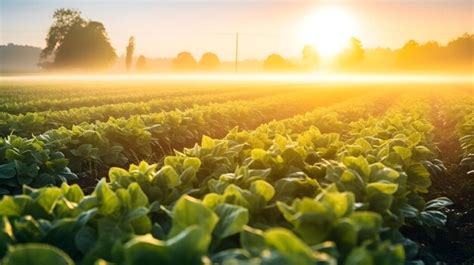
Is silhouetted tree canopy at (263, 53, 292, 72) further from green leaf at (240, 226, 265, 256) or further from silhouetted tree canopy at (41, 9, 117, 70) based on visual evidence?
green leaf at (240, 226, 265, 256)

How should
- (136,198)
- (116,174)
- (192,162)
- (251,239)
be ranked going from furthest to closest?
1. (192,162)
2. (116,174)
3. (136,198)
4. (251,239)

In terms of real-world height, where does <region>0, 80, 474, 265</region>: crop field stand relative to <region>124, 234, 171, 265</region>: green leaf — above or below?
below

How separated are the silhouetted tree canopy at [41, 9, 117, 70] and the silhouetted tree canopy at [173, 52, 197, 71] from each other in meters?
47.1

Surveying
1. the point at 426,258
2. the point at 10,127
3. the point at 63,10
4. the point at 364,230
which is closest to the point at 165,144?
the point at 10,127

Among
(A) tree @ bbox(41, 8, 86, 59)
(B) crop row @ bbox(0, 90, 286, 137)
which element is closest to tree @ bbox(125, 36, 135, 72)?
(A) tree @ bbox(41, 8, 86, 59)

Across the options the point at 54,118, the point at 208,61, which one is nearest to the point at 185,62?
the point at 208,61

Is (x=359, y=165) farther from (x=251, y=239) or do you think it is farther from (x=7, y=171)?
(x=7, y=171)

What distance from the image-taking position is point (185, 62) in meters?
136

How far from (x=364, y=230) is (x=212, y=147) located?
279 cm

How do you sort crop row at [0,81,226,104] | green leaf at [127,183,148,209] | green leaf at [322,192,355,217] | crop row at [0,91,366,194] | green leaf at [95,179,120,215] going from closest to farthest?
green leaf at [322,192,355,217] < green leaf at [95,179,120,215] < green leaf at [127,183,148,209] < crop row at [0,91,366,194] < crop row at [0,81,226,104]

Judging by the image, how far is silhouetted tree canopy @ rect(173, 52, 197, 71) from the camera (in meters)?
135

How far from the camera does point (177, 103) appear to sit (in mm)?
20484

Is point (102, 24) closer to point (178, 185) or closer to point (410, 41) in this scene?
point (410, 41)

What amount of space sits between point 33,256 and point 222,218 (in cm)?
84
